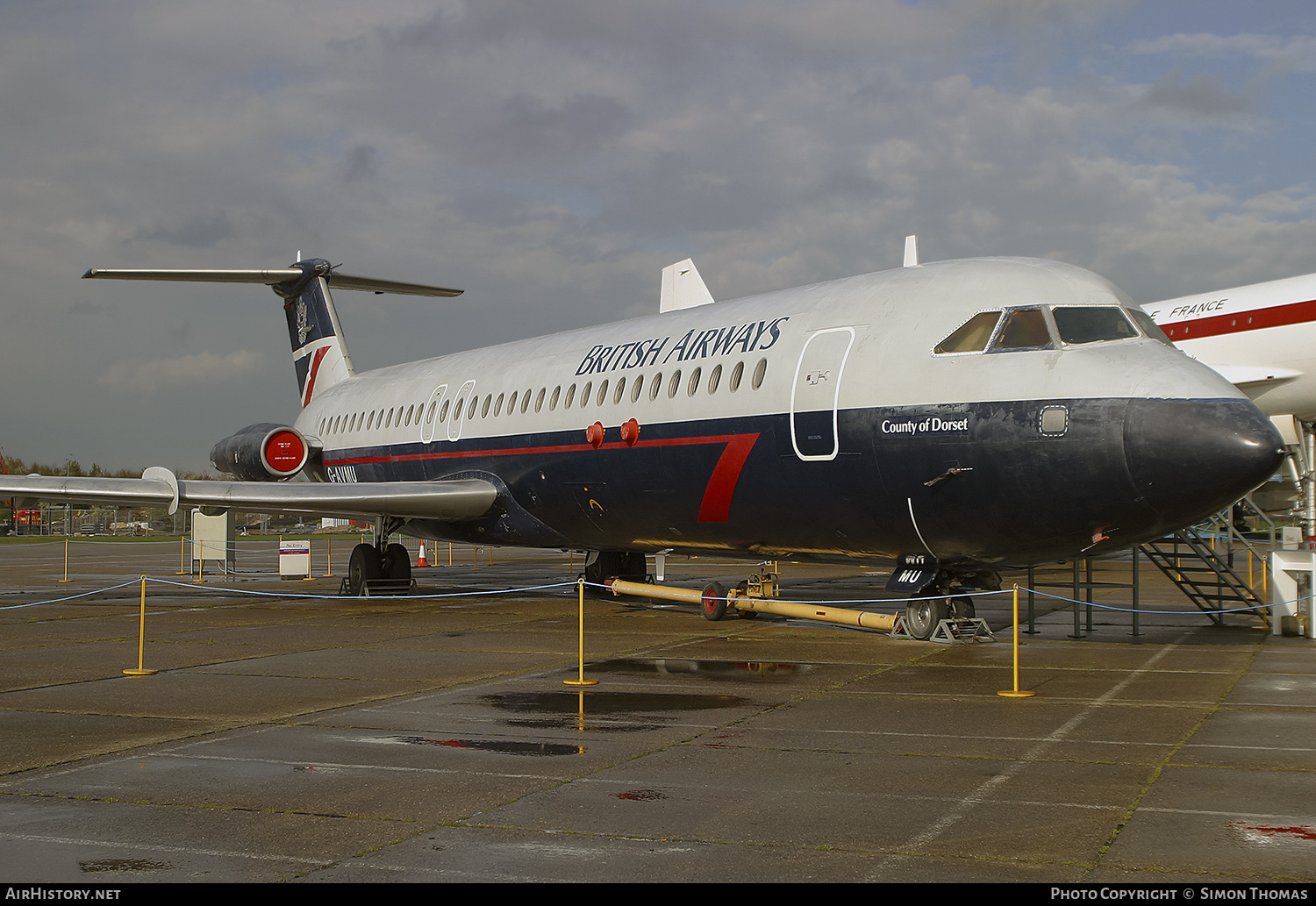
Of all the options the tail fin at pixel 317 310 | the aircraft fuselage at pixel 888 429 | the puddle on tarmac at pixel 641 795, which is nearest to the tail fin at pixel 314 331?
the tail fin at pixel 317 310

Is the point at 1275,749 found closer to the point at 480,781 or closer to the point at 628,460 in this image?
the point at 480,781

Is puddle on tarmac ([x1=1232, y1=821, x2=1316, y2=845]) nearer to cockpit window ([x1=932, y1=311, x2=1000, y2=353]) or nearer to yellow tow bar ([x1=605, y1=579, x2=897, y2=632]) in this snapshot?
cockpit window ([x1=932, y1=311, x2=1000, y2=353])

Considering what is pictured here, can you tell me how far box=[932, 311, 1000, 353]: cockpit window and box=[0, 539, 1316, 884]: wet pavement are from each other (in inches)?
121

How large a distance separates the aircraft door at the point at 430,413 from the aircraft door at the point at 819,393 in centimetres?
904

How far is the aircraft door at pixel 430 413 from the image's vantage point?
64.2ft

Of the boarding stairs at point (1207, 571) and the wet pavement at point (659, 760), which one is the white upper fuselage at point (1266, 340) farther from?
the wet pavement at point (659, 760)

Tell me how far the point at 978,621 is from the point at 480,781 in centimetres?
775

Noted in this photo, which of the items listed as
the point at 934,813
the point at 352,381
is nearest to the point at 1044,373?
the point at 934,813

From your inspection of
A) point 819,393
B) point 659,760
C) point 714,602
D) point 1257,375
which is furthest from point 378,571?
point 1257,375

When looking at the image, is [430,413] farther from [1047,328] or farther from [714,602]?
[1047,328]

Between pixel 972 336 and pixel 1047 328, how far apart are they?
0.68 m

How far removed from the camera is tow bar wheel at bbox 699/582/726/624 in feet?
51.1

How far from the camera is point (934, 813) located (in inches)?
219

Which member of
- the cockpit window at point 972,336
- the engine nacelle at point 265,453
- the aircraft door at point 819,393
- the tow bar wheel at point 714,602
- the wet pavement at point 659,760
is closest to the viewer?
the wet pavement at point 659,760
